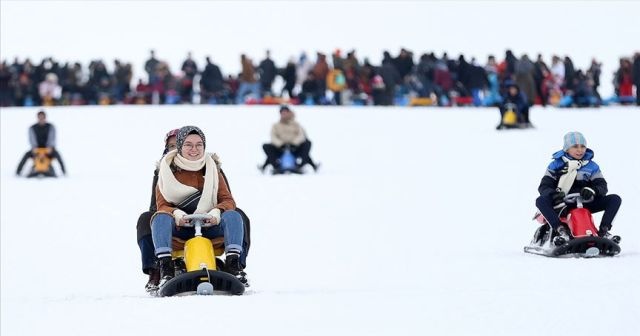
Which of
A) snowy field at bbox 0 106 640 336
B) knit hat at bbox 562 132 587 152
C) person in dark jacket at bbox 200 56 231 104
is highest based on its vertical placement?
person in dark jacket at bbox 200 56 231 104

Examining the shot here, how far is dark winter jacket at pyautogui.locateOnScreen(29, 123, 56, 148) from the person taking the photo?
2464 cm

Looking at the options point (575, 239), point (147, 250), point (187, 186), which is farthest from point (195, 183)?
point (575, 239)

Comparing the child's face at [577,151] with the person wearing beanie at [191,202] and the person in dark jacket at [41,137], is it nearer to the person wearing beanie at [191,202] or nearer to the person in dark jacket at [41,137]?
the person wearing beanie at [191,202]

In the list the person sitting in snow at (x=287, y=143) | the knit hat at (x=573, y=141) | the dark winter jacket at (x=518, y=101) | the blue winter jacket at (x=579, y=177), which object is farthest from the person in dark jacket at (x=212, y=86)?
the knit hat at (x=573, y=141)

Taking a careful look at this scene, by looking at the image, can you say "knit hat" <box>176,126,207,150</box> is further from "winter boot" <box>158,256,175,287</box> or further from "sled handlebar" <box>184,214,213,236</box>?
"winter boot" <box>158,256,175,287</box>

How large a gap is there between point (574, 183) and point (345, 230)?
4459 mm

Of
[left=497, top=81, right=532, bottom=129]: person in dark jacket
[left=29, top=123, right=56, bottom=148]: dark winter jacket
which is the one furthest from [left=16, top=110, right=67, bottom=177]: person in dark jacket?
[left=497, top=81, right=532, bottom=129]: person in dark jacket

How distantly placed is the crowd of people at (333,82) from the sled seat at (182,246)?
24735 millimetres

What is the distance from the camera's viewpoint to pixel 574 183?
12.2m

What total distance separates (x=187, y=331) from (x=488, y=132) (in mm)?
22679

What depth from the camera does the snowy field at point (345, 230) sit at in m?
7.97


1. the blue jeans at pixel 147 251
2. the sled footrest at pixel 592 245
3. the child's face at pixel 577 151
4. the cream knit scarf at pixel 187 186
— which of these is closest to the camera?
the cream knit scarf at pixel 187 186

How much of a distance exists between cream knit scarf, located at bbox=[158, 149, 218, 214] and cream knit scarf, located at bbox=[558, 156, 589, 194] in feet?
11.7

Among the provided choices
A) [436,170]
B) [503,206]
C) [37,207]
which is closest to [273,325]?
[503,206]
